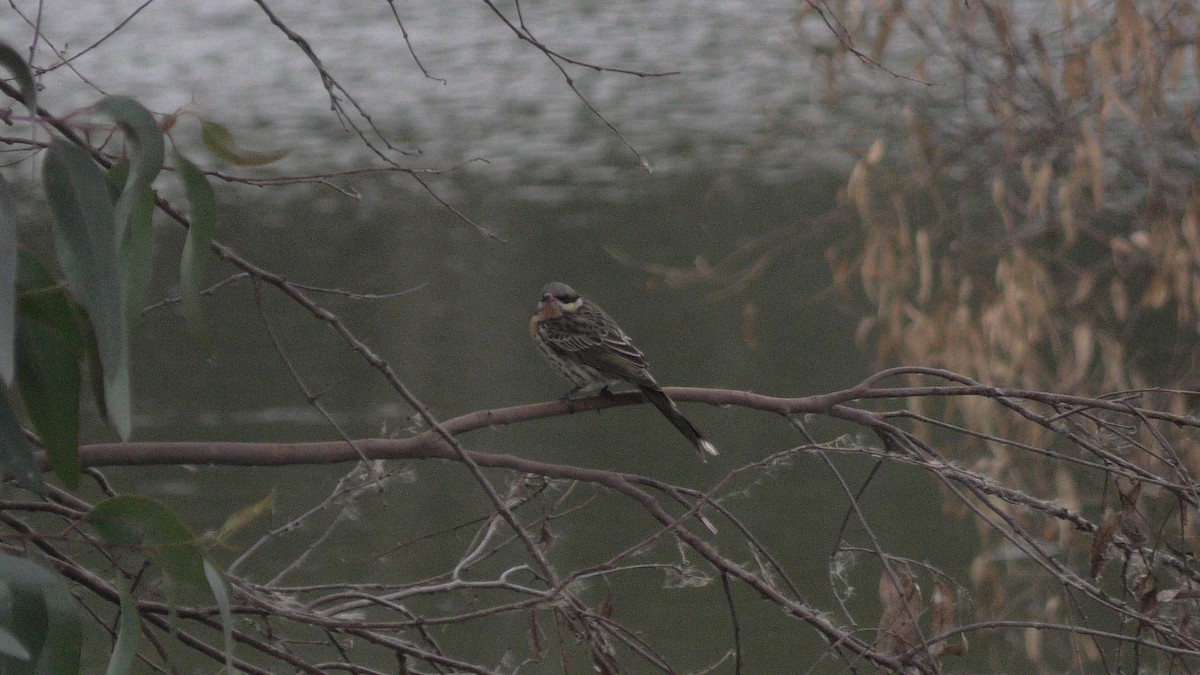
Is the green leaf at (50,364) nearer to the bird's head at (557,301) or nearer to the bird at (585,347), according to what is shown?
the bird at (585,347)

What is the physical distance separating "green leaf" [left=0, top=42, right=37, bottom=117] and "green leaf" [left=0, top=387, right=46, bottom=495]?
358mm

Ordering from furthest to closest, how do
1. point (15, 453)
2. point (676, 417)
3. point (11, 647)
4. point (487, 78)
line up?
point (487, 78) → point (676, 417) → point (15, 453) → point (11, 647)

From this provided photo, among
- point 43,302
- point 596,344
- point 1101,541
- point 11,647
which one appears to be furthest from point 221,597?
point 596,344

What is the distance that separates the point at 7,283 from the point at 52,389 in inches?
13.4

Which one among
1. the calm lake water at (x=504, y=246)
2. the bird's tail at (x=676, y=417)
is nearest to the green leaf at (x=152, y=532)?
the bird's tail at (x=676, y=417)

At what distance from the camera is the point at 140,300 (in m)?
1.78

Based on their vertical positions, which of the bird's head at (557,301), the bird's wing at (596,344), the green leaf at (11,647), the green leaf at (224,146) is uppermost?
the green leaf at (224,146)

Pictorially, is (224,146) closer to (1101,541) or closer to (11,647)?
(11,647)

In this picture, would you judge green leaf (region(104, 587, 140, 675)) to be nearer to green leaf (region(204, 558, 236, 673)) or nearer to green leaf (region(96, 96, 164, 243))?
green leaf (region(204, 558, 236, 673))

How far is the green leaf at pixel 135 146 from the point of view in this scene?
1.68 m

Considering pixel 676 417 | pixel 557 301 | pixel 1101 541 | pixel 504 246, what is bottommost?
pixel 504 246

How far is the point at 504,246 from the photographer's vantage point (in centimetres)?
819

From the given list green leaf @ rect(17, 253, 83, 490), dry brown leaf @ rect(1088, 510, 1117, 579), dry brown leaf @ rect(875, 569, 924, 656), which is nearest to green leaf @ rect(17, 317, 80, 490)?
green leaf @ rect(17, 253, 83, 490)

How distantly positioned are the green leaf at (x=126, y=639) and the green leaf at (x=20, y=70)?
0.58 metres
